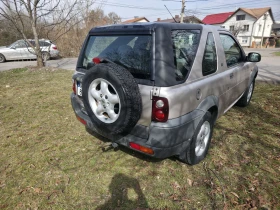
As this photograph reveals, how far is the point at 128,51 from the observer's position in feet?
7.58

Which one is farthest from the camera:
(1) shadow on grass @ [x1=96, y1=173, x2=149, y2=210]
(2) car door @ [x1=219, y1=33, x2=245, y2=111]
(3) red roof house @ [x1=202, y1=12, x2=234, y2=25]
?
(3) red roof house @ [x1=202, y1=12, x2=234, y2=25]

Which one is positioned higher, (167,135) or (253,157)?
(167,135)

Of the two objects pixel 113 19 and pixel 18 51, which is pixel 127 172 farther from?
pixel 113 19

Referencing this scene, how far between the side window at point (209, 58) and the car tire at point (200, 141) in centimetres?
57

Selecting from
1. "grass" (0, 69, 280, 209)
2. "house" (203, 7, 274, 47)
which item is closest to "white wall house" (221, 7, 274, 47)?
"house" (203, 7, 274, 47)

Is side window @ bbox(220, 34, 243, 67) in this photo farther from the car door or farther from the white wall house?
the white wall house

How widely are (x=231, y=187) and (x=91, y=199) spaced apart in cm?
169

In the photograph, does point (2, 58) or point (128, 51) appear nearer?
point (128, 51)

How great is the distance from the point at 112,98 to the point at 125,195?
45.5 inches

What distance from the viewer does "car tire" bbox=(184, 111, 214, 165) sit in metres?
2.50

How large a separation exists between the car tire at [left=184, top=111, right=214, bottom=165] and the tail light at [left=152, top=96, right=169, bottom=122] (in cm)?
63

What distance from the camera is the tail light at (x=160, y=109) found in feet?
6.53

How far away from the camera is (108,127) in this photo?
230 cm

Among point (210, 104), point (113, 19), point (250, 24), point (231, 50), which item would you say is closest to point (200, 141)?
point (210, 104)
